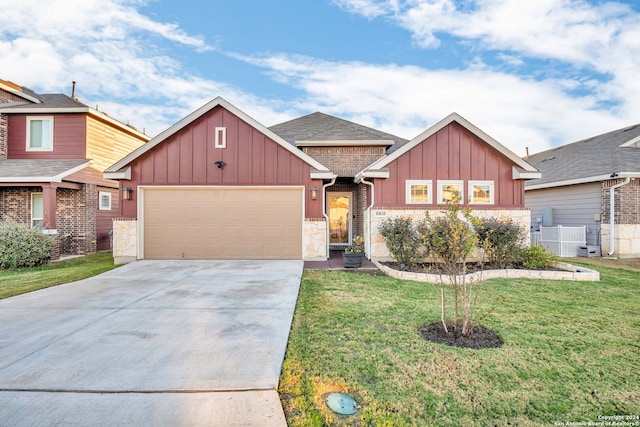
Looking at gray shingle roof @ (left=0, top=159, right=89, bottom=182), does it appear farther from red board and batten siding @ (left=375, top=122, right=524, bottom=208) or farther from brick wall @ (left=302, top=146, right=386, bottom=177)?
red board and batten siding @ (left=375, top=122, right=524, bottom=208)

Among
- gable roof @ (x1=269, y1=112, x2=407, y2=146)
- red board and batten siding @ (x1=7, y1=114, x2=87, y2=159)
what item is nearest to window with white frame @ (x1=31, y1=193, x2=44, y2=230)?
red board and batten siding @ (x1=7, y1=114, x2=87, y2=159)

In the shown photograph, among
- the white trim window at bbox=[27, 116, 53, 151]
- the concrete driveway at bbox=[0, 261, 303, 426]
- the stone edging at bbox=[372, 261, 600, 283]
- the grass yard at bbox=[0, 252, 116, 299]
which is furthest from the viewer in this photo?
the white trim window at bbox=[27, 116, 53, 151]

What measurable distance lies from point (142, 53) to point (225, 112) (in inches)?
290

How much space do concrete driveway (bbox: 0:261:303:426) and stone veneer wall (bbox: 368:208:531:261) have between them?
14.0 ft

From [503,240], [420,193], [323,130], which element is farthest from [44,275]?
[503,240]

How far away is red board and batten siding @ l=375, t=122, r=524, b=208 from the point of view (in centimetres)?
1013

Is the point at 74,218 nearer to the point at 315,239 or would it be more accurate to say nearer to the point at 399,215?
the point at 315,239

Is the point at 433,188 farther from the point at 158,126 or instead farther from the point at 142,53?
the point at 158,126

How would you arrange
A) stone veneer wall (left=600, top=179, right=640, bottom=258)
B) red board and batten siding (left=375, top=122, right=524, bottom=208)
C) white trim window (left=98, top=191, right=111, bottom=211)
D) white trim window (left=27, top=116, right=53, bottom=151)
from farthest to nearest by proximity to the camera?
white trim window (left=98, top=191, right=111, bottom=211)
white trim window (left=27, top=116, right=53, bottom=151)
stone veneer wall (left=600, top=179, right=640, bottom=258)
red board and batten siding (left=375, top=122, right=524, bottom=208)

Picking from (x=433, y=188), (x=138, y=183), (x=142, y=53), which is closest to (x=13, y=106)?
(x=142, y=53)

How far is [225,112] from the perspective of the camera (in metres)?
10.2

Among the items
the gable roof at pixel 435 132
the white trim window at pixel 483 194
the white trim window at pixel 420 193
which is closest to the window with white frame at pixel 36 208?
the gable roof at pixel 435 132

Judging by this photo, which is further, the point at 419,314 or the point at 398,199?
the point at 398,199

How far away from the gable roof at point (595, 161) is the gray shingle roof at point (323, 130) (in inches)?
269
